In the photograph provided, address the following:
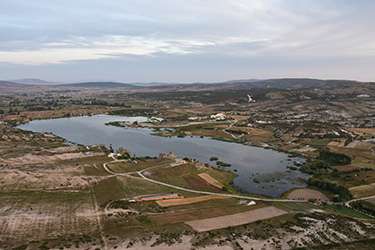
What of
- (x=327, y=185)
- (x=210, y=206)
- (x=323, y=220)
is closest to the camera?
(x=323, y=220)

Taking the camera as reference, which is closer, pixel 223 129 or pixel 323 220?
pixel 323 220

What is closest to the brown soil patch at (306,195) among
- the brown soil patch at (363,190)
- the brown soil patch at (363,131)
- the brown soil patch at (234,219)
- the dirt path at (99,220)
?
the brown soil patch at (363,190)

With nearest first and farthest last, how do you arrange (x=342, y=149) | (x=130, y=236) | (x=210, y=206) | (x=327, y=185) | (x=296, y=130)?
1. (x=130, y=236)
2. (x=210, y=206)
3. (x=327, y=185)
4. (x=342, y=149)
5. (x=296, y=130)

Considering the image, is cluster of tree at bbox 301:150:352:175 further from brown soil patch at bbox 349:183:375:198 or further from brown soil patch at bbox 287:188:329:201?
brown soil patch at bbox 287:188:329:201

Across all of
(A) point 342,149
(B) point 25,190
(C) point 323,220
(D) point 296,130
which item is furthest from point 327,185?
(D) point 296,130

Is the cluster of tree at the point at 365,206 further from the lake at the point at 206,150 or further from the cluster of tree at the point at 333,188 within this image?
the lake at the point at 206,150

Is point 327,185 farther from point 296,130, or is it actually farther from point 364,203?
point 296,130

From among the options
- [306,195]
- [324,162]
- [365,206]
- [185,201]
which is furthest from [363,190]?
[185,201]
